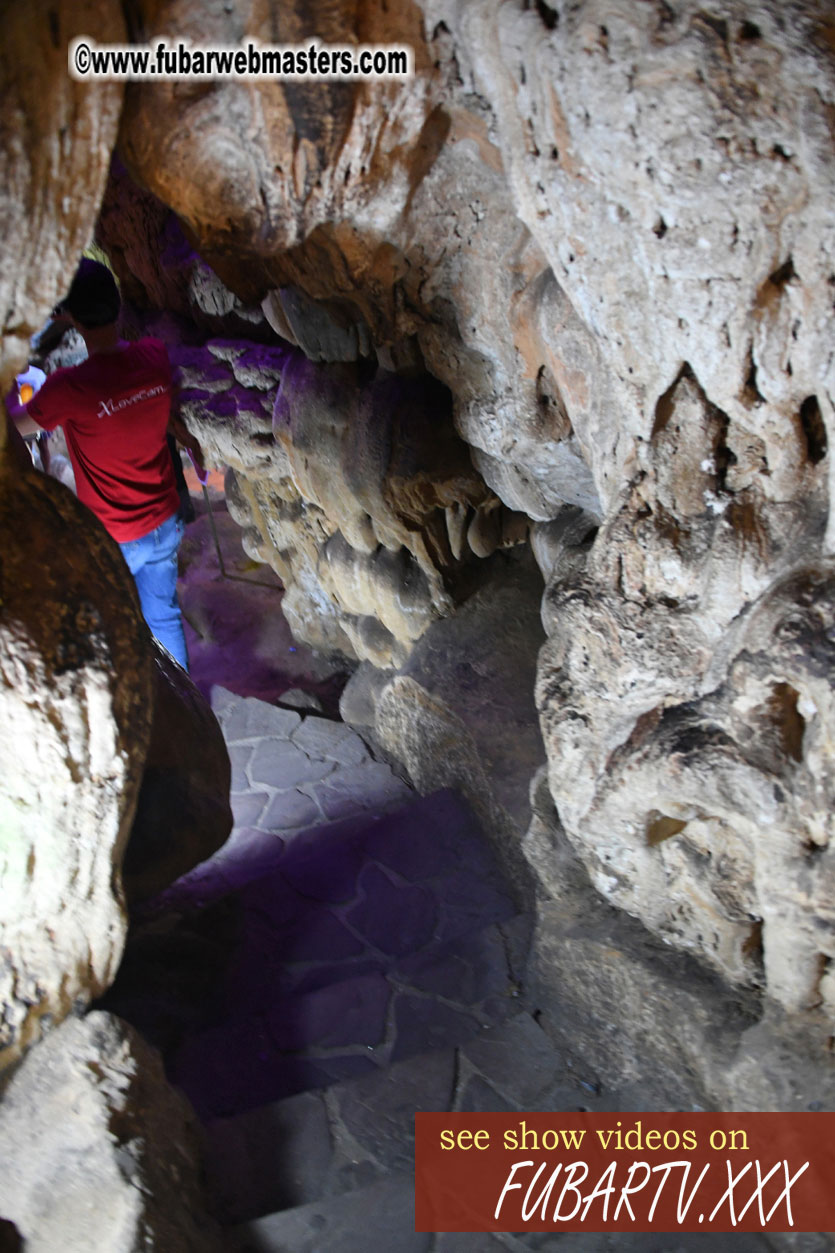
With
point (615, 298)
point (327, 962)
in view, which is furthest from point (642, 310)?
point (327, 962)

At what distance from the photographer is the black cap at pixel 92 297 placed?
3.67m

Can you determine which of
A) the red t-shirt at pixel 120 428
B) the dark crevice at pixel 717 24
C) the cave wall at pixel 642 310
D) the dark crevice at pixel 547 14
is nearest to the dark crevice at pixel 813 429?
the cave wall at pixel 642 310

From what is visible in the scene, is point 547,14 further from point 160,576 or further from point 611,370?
point 160,576

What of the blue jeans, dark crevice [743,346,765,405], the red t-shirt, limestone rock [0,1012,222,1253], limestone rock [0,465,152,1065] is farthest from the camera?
the blue jeans

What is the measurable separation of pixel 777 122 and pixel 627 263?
0.40 meters

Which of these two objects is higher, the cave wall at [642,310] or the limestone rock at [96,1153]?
the cave wall at [642,310]

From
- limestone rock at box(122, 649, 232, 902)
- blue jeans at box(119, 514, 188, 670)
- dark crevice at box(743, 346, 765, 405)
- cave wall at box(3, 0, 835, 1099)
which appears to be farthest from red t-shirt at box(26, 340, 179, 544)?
dark crevice at box(743, 346, 765, 405)

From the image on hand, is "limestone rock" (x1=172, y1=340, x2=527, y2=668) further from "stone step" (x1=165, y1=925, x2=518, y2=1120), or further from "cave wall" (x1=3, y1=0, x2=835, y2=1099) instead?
"stone step" (x1=165, y1=925, x2=518, y2=1120)

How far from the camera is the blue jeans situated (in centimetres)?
459

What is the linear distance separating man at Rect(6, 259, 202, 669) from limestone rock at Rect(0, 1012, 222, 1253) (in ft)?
7.38

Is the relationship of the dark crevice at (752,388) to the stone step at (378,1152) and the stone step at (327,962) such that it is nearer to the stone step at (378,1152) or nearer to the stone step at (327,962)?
the stone step at (378,1152)

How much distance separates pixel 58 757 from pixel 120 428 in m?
2.14

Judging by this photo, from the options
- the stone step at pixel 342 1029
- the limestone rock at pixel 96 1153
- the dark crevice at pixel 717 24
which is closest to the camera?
the dark crevice at pixel 717 24

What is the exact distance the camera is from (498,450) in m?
3.24
